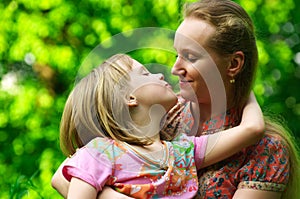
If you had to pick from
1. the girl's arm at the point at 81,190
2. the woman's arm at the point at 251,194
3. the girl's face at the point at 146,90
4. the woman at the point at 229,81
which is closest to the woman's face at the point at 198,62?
the woman at the point at 229,81

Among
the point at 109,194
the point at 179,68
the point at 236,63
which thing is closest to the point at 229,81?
the point at 236,63

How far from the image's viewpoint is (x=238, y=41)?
6.63 ft

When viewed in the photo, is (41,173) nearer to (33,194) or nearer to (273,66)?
(33,194)

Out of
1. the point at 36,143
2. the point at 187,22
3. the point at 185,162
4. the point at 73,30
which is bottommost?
the point at 36,143

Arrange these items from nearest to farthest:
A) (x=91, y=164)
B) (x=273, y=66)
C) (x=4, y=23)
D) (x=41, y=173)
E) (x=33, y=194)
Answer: (x=91, y=164) → (x=33, y=194) → (x=41, y=173) → (x=4, y=23) → (x=273, y=66)

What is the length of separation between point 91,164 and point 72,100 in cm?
24

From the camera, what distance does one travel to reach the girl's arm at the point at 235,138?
1929 mm

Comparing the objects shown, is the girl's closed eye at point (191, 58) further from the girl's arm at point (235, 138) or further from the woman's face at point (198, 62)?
the girl's arm at point (235, 138)

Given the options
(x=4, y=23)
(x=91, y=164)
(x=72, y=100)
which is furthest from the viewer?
(x=4, y=23)

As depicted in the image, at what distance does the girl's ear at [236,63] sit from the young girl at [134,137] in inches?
5.3

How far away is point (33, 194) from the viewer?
4363 mm

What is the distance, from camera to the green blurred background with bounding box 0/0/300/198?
4.95m

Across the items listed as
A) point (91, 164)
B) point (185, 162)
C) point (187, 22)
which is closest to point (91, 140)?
point (91, 164)

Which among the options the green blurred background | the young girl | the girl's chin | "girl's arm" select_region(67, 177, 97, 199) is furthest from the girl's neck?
the green blurred background
